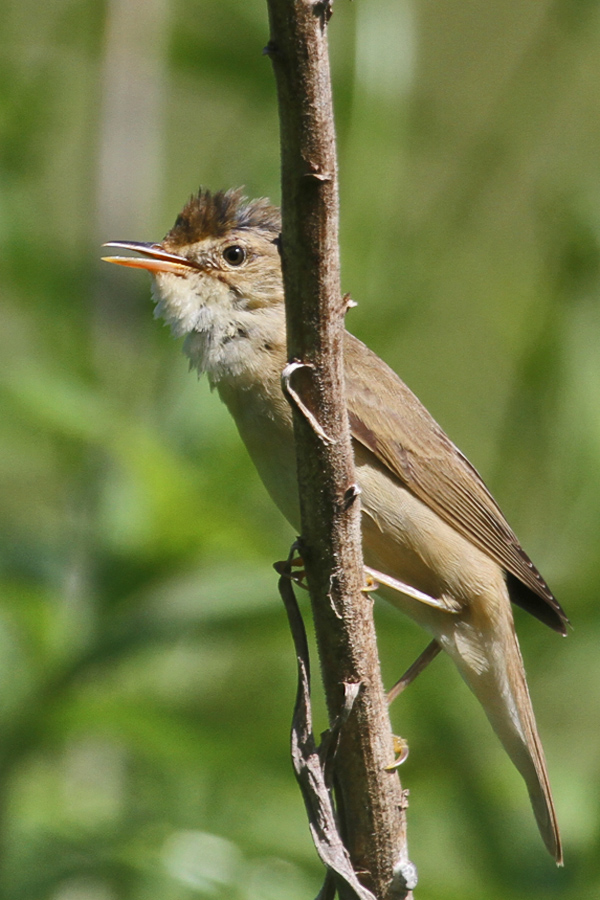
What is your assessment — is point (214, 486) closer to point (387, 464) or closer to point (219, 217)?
point (387, 464)

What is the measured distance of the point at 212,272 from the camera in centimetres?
361

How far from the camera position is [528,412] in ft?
17.4

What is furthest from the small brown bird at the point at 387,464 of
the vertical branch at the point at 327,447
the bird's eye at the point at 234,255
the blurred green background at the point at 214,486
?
the vertical branch at the point at 327,447

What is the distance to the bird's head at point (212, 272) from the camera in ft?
11.4

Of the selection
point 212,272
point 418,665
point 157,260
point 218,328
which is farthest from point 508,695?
point 157,260

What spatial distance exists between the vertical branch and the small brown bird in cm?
73

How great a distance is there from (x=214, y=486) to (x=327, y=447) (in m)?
1.97

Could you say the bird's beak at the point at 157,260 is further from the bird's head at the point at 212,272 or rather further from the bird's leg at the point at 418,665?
the bird's leg at the point at 418,665

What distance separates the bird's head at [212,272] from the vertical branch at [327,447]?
46.6 inches

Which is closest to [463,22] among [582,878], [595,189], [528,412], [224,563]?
[595,189]

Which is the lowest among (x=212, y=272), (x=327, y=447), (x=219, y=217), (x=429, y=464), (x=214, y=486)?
(x=214, y=486)

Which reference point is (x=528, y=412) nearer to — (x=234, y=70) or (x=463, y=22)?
(x=234, y=70)

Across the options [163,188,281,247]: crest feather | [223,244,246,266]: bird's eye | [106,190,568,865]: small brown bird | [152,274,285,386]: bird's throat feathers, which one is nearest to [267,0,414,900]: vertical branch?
[106,190,568,865]: small brown bird

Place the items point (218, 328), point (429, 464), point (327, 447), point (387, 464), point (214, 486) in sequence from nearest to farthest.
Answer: point (327, 447), point (218, 328), point (387, 464), point (429, 464), point (214, 486)
